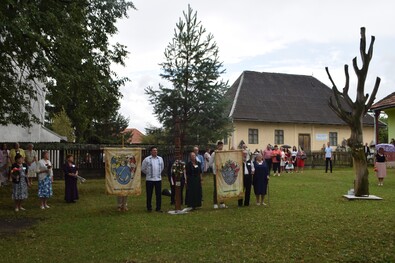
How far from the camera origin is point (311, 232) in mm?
9820

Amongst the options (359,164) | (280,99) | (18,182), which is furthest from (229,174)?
(280,99)

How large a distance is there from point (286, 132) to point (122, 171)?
100 feet

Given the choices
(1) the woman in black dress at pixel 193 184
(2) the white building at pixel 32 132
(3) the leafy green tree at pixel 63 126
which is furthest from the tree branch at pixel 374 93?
(3) the leafy green tree at pixel 63 126

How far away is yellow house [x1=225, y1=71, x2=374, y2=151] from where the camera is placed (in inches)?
1618

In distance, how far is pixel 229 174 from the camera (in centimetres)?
1411

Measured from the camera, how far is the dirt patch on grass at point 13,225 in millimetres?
10688

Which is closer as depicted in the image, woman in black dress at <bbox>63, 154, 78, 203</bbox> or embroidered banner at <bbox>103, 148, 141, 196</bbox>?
embroidered banner at <bbox>103, 148, 141, 196</bbox>

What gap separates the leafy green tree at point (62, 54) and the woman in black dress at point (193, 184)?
4.84m

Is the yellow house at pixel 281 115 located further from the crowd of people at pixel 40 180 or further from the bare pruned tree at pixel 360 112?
the crowd of people at pixel 40 180

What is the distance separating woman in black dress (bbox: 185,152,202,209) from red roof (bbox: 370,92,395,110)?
74.8 feet

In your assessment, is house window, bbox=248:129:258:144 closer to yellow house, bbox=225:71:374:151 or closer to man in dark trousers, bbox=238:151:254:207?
yellow house, bbox=225:71:374:151

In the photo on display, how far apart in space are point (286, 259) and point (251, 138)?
3369cm

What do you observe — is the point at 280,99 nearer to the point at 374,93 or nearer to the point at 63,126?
the point at 63,126

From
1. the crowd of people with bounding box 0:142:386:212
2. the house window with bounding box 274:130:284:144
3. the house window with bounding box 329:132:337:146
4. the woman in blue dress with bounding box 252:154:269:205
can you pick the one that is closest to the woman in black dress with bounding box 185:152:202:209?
the crowd of people with bounding box 0:142:386:212
